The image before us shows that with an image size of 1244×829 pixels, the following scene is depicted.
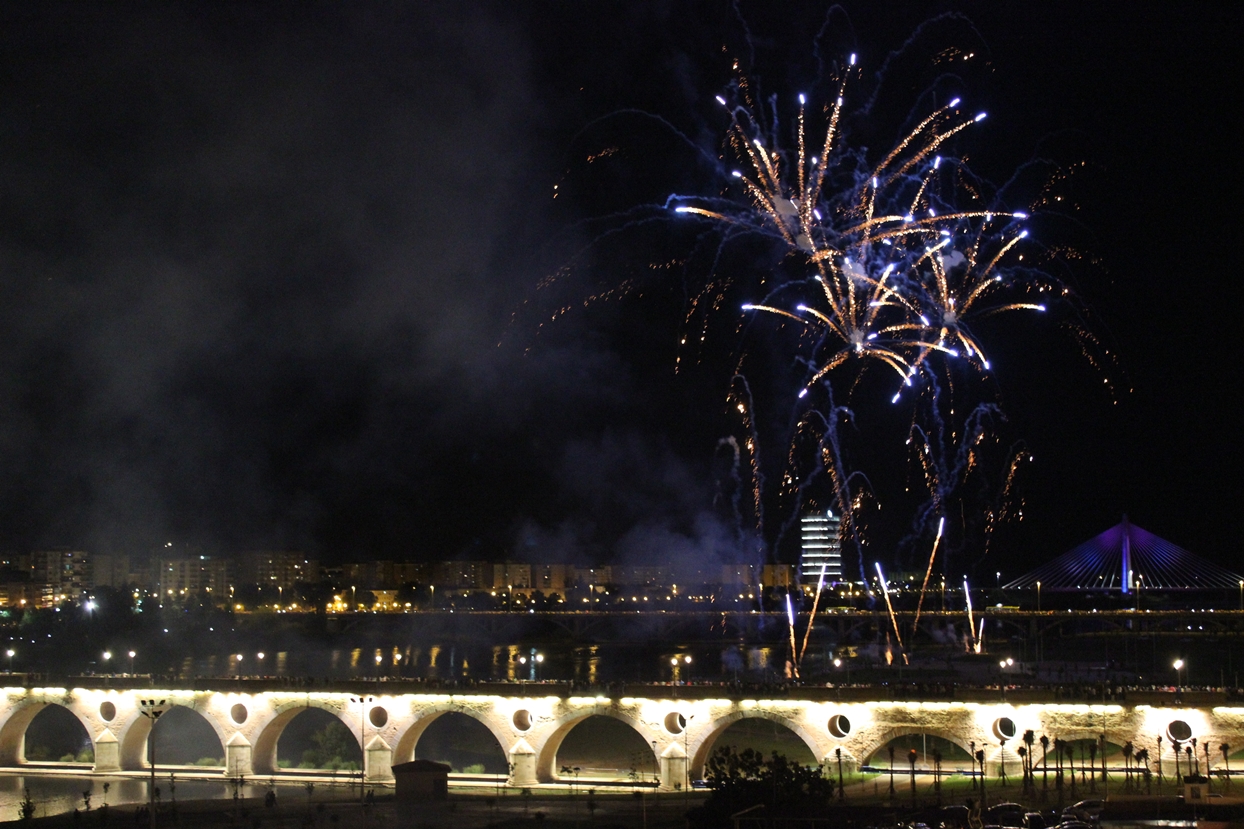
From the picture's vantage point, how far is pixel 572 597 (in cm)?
8438

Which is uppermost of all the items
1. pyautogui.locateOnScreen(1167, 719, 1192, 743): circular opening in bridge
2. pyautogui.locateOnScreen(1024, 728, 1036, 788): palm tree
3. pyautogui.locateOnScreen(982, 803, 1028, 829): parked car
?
pyautogui.locateOnScreen(1167, 719, 1192, 743): circular opening in bridge

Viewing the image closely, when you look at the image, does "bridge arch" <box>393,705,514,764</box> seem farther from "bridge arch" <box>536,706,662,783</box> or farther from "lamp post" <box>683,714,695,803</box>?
"lamp post" <box>683,714,695,803</box>

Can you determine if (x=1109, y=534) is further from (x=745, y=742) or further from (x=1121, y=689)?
(x=1121, y=689)

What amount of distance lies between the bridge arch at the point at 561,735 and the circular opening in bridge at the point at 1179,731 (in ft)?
30.8

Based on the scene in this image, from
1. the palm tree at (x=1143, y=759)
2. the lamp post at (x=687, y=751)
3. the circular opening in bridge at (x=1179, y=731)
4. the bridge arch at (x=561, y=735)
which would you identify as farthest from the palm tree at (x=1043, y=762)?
the bridge arch at (x=561, y=735)

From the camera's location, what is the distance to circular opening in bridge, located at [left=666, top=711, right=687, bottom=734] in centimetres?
2402

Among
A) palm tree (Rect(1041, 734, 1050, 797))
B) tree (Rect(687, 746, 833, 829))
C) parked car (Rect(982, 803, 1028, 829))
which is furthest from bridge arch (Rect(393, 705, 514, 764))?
parked car (Rect(982, 803, 1028, 829))

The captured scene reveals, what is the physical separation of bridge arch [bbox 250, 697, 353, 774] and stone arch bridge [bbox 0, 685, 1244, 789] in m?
0.03

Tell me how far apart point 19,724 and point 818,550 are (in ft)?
231

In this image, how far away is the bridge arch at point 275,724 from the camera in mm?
26344

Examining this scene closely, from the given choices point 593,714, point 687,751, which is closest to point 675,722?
point 687,751

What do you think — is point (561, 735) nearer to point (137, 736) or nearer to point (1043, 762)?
point (1043, 762)

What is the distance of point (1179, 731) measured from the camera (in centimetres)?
2083

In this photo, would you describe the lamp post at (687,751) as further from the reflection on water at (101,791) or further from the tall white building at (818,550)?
the tall white building at (818,550)
